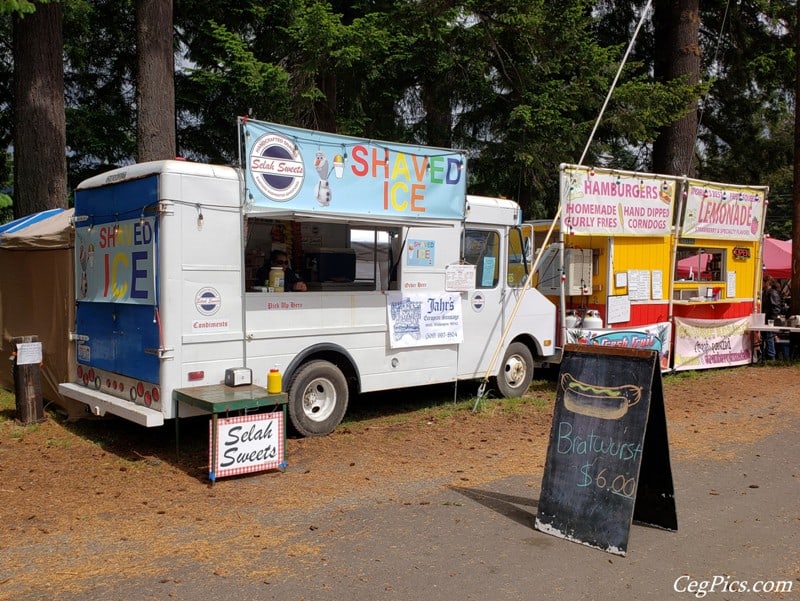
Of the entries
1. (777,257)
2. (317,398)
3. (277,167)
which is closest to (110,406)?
(317,398)

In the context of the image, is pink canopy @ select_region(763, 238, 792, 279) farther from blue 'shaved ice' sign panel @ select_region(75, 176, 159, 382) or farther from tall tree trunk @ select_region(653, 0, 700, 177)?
blue 'shaved ice' sign panel @ select_region(75, 176, 159, 382)

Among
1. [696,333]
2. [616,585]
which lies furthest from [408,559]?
[696,333]

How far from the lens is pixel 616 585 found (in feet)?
13.2

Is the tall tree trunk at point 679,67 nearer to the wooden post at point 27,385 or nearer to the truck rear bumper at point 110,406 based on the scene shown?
the truck rear bumper at point 110,406

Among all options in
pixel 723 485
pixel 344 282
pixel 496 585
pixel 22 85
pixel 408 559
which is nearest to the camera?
pixel 496 585

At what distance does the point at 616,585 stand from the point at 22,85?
11287 mm

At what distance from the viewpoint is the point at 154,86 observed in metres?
11.6

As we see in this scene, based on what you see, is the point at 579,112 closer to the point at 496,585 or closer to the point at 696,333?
the point at 696,333

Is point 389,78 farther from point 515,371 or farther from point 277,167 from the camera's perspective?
point 277,167

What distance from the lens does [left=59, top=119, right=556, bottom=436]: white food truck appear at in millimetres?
6406

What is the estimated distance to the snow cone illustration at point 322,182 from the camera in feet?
23.5

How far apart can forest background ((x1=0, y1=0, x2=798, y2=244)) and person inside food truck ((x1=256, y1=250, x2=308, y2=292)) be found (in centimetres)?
497

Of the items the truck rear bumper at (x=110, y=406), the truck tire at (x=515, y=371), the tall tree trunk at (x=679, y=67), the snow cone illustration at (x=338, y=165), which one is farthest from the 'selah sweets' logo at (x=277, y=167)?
the tall tree trunk at (x=679, y=67)

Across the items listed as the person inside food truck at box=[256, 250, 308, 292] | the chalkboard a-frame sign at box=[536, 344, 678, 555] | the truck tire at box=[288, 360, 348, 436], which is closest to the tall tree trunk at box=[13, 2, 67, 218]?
the person inside food truck at box=[256, 250, 308, 292]
